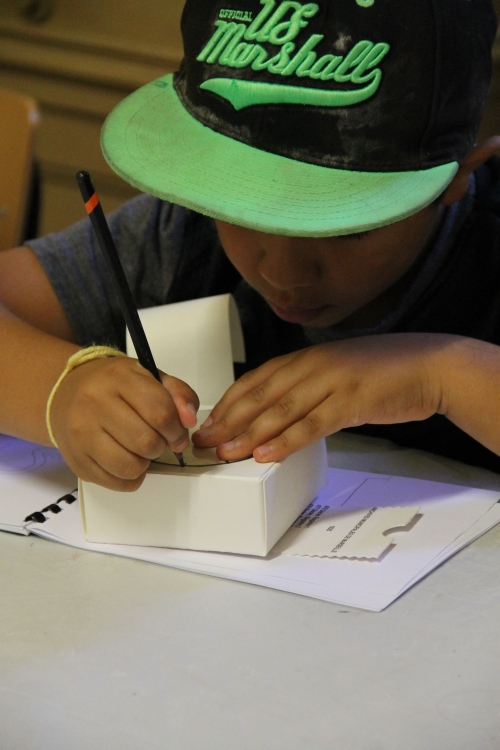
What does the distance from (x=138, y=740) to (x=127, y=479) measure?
0.18m

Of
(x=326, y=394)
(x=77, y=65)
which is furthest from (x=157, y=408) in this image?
(x=77, y=65)

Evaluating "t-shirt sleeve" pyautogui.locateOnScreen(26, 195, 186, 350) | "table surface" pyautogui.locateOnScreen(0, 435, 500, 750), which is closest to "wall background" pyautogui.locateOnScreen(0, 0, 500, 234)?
"t-shirt sleeve" pyautogui.locateOnScreen(26, 195, 186, 350)

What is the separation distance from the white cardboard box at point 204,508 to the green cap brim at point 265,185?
15cm

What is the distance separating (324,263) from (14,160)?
0.66 meters

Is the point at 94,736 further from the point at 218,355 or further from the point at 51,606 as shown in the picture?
the point at 218,355

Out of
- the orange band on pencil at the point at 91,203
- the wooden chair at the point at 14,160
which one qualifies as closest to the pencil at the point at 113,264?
→ the orange band on pencil at the point at 91,203

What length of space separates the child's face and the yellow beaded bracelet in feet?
0.42

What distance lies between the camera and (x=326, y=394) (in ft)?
1.90

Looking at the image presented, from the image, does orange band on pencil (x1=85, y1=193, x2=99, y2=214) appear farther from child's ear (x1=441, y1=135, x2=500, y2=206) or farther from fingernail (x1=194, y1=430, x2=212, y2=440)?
child's ear (x1=441, y1=135, x2=500, y2=206)

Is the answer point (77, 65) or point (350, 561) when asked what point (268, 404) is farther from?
point (77, 65)

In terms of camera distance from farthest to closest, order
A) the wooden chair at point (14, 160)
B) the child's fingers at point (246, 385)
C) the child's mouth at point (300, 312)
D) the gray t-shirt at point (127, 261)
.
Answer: the wooden chair at point (14, 160) → the gray t-shirt at point (127, 261) → the child's mouth at point (300, 312) → the child's fingers at point (246, 385)

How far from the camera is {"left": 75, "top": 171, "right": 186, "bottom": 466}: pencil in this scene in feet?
1.73

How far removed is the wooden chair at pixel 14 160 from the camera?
113 cm

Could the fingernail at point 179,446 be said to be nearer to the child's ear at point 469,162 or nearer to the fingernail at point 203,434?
the fingernail at point 203,434
